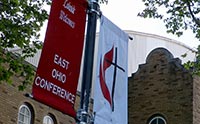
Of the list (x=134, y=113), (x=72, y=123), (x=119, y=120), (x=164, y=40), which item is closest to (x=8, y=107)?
(x=72, y=123)

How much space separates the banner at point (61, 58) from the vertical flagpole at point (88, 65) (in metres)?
0.15

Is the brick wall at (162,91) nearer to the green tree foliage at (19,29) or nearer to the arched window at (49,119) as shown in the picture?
the arched window at (49,119)

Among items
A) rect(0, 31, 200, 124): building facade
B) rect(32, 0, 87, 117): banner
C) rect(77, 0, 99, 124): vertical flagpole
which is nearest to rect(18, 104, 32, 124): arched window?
rect(0, 31, 200, 124): building facade

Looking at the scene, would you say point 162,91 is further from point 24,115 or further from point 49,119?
point 24,115

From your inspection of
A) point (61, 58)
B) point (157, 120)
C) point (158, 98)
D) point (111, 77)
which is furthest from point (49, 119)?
point (61, 58)

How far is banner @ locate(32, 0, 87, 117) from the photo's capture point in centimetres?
718

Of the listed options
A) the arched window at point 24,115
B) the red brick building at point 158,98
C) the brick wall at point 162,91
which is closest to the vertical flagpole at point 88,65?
the arched window at point 24,115

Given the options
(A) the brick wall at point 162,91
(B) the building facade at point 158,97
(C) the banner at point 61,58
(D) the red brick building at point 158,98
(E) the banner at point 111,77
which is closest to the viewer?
(C) the banner at point 61,58

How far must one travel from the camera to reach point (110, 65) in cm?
891

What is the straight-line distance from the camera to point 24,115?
755 inches

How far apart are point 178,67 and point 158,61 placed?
113 cm

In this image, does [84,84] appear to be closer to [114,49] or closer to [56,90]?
[56,90]

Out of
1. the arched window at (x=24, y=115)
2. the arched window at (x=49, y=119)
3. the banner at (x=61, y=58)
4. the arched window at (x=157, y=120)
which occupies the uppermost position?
the arched window at (x=157, y=120)

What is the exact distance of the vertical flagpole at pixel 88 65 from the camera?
25.3 ft
